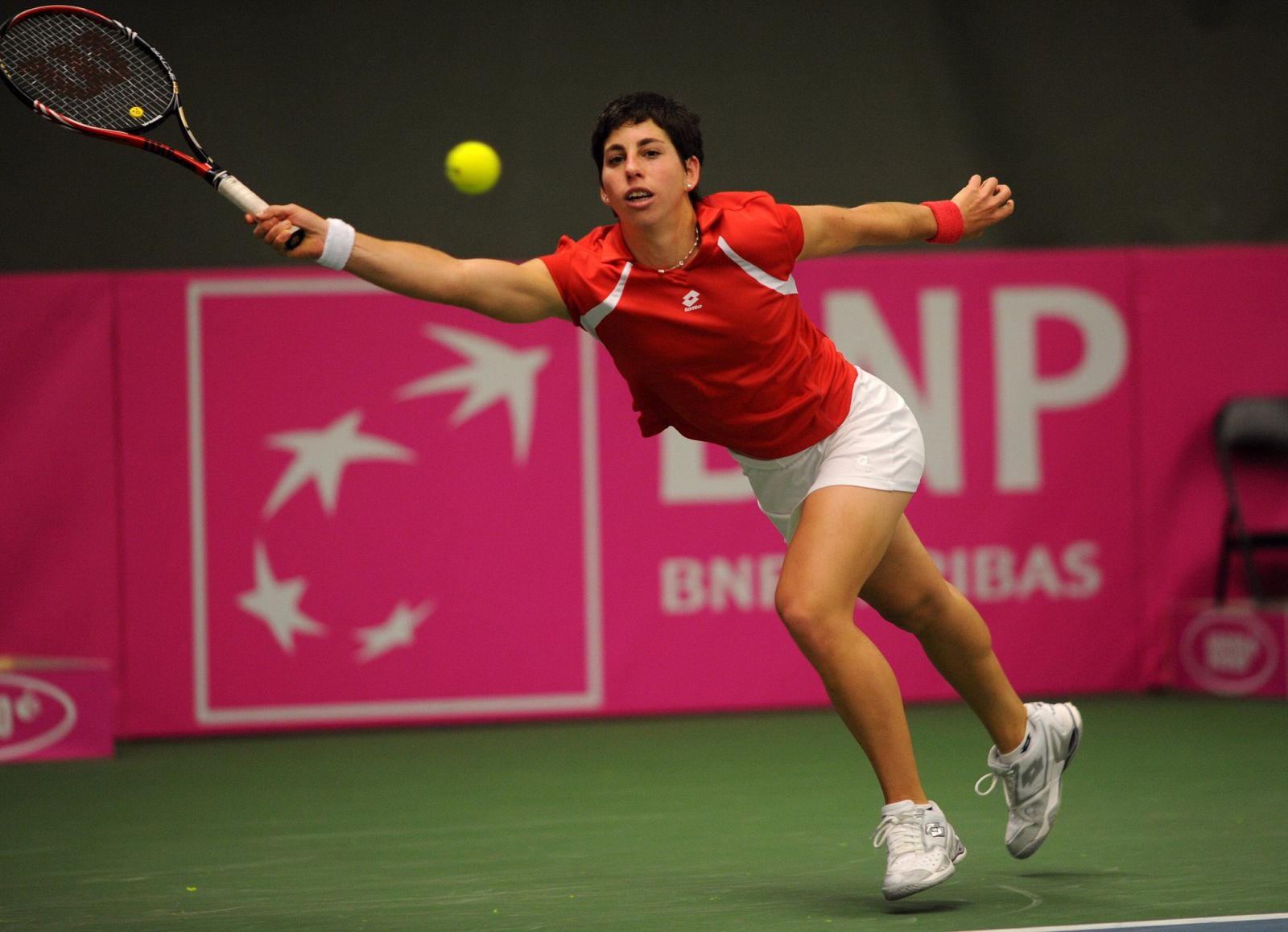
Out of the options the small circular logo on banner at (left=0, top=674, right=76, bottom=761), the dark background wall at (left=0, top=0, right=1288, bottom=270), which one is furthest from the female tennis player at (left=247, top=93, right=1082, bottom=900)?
the dark background wall at (left=0, top=0, right=1288, bottom=270)

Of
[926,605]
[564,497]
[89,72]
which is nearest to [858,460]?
[926,605]

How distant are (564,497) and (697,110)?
1.71 metres

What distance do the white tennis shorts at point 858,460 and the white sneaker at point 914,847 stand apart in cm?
65

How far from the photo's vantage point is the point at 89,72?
3.99 m

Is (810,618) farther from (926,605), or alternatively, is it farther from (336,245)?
(336,245)

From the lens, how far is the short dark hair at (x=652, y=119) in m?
3.60

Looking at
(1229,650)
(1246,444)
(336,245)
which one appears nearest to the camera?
(336,245)

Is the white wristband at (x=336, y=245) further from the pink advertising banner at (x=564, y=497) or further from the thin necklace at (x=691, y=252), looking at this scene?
the pink advertising banner at (x=564, y=497)

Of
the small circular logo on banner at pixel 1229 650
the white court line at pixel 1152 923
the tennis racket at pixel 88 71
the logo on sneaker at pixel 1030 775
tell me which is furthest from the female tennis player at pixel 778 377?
the small circular logo on banner at pixel 1229 650

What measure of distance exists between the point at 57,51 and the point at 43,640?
2.78 m

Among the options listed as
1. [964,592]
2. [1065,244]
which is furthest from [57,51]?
[1065,244]

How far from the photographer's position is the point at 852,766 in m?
5.42

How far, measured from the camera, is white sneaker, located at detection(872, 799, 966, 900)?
11.2 feet

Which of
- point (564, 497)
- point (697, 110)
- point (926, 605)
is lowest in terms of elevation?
point (926, 605)
